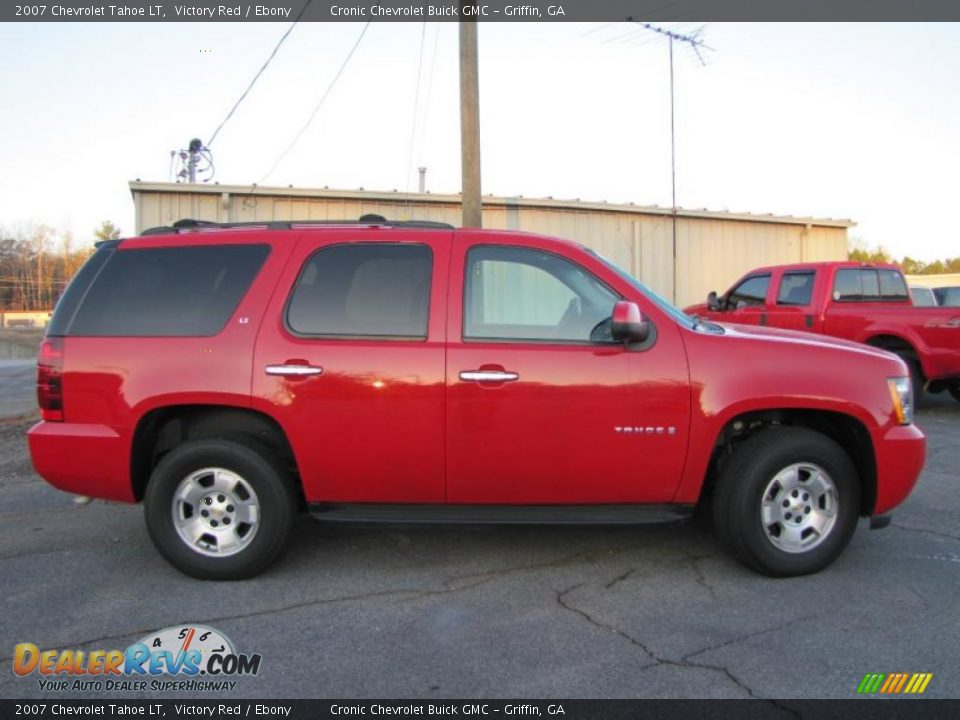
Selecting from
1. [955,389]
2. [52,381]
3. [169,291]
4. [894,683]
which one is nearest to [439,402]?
[169,291]

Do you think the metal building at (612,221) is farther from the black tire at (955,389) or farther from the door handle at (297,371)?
the door handle at (297,371)

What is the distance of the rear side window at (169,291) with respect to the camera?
3902mm

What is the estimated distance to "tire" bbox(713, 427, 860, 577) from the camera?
148 inches

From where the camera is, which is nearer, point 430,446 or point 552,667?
point 552,667

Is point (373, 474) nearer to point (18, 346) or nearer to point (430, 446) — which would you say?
point (430, 446)

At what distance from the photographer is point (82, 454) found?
3.86 m

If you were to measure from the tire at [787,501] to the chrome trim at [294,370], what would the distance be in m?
2.29

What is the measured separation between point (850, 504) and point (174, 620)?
3.55 metres

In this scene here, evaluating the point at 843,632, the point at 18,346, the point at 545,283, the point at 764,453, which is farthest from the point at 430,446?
the point at 18,346

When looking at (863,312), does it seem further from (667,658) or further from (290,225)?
(290,225)

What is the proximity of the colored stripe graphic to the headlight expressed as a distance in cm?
147

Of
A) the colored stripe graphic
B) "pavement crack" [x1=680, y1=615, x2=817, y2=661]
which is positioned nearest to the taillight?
"pavement crack" [x1=680, y1=615, x2=817, y2=661]

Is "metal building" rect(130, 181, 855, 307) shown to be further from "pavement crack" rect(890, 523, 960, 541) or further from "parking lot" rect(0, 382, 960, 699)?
"pavement crack" rect(890, 523, 960, 541)
